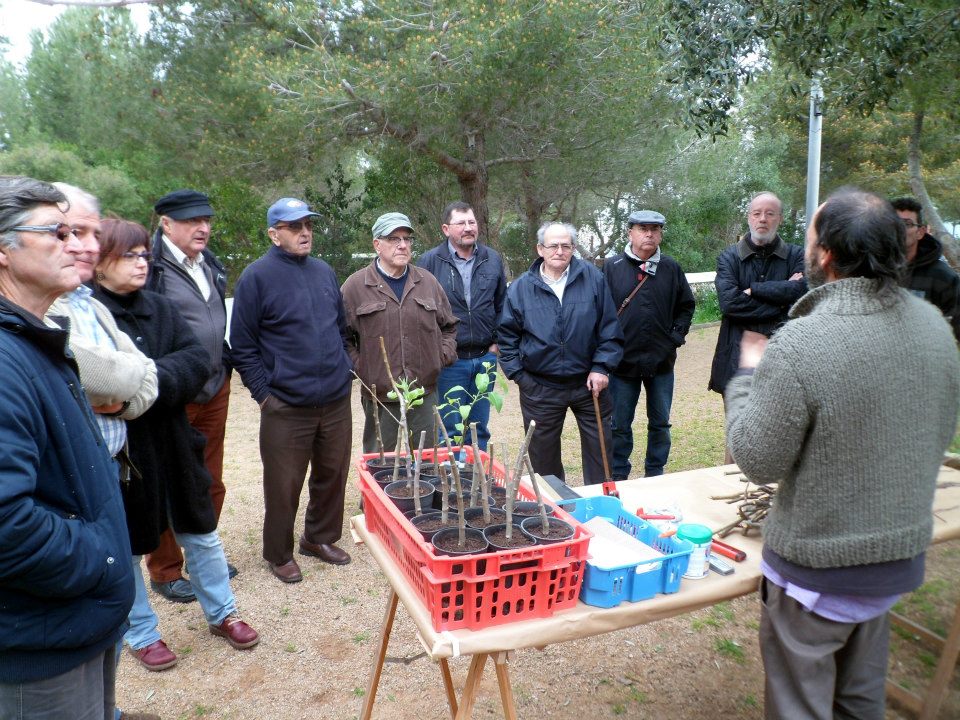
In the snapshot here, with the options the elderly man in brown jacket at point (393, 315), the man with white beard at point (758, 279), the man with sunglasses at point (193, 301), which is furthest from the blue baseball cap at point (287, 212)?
the man with white beard at point (758, 279)

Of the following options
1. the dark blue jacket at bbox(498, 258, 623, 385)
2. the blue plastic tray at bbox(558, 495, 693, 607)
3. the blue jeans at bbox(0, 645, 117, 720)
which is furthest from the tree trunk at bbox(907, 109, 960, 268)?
the blue jeans at bbox(0, 645, 117, 720)

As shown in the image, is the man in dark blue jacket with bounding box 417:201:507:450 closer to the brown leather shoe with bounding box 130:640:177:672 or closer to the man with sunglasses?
the man with sunglasses

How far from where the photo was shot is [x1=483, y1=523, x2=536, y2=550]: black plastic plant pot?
5.69ft

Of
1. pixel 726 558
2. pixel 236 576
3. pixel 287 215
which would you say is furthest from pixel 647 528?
pixel 236 576

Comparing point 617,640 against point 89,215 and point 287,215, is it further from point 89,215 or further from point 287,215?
point 89,215

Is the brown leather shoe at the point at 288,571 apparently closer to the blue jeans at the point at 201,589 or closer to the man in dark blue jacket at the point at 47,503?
the blue jeans at the point at 201,589

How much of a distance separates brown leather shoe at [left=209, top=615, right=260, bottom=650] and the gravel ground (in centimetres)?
4

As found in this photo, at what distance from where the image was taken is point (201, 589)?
3027mm

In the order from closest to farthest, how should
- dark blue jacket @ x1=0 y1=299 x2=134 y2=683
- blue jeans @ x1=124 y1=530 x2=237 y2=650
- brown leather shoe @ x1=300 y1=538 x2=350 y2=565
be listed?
dark blue jacket @ x1=0 y1=299 x2=134 y2=683 < blue jeans @ x1=124 y1=530 x2=237 y2=650 < brown leather shoe @ x1=300 y1=538 x2=350 y2=565

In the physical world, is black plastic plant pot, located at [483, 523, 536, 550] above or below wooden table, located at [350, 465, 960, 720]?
above

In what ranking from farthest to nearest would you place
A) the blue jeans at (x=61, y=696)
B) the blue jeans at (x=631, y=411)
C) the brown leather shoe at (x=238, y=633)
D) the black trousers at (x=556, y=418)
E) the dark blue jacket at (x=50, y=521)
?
the blue jeans at (x=631, y=411) → the black trousers at (x=556, y=418) → the brown leather shoe at (x=238, y=633) → the blue jeans at (x=61, y=696) → the dark blue jacket at (x=50, y=521)

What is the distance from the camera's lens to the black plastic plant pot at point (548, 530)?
1.76 metres

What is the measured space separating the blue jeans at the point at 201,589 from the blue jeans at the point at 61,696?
1203 mm

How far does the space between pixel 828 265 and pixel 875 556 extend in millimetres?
700
